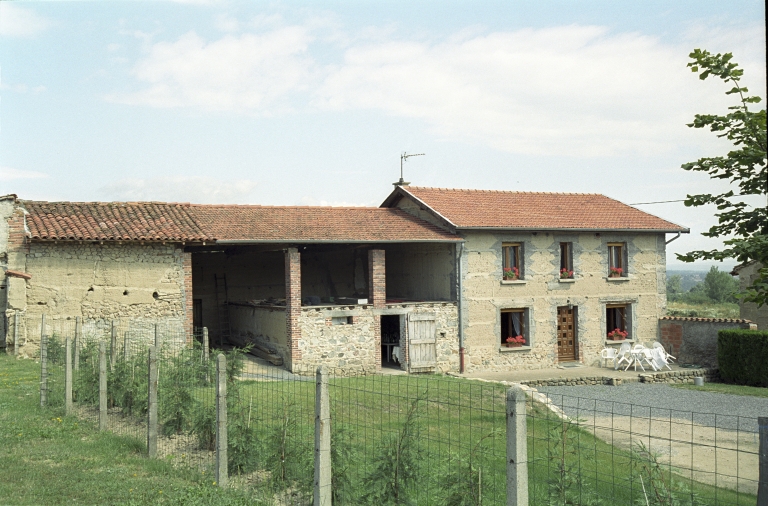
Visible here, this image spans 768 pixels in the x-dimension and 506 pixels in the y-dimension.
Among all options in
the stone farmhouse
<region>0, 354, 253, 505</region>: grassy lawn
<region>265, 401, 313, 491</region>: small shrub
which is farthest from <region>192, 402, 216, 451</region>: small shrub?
the stone farmhouse

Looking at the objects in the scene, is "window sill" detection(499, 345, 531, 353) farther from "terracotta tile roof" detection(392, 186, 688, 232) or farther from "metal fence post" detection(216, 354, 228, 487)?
"metal fence post" detection(216, 354, 228, 487)

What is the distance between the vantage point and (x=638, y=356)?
23531mm

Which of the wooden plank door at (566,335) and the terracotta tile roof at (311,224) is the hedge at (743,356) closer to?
the wooden plank door at (566,335)

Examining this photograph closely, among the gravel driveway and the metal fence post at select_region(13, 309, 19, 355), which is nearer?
the gravel driveway

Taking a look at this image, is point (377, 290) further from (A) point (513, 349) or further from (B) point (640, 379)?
(B) point (640, 379)

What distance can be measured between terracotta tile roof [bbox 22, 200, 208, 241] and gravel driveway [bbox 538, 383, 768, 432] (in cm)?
1086

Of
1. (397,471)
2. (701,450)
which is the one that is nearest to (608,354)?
(701,450)

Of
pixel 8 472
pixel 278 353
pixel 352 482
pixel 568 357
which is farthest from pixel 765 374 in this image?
pixel 8 472

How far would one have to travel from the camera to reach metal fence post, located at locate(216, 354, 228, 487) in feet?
22.6

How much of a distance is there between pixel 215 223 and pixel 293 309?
11.5ft

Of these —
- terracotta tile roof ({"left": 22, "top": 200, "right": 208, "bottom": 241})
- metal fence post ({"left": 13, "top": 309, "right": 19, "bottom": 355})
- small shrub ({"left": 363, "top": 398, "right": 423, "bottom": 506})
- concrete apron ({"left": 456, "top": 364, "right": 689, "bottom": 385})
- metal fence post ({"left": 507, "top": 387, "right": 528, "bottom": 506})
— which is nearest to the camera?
metal fence post ({"left": 507, "top": 387, "right": 528, "bottom": 506})

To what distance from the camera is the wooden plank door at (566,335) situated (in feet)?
77.9

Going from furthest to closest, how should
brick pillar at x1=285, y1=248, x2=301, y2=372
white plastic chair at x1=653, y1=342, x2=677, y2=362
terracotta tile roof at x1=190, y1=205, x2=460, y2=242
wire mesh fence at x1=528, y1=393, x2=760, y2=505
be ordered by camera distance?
1. white plastic chair at x1=653, y1=342, x2=677, y2=362
2. terracotta tile roof at x1=190, y1=205, x2=460, y2=242
3. brick pillar at x1=285, y1=248, x2=301, y2=372
4. wire mesh fence at x1=528, y1=393, x2=760, y2=505

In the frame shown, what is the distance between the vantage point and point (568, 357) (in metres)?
23.8
